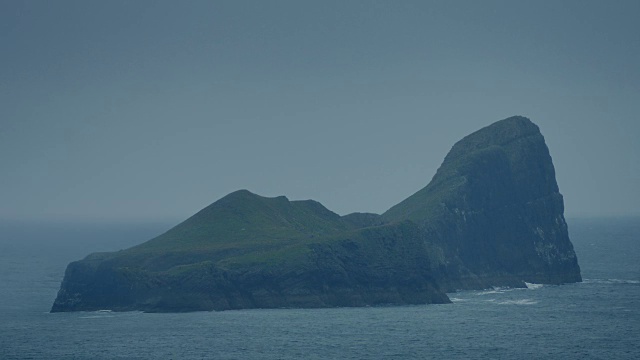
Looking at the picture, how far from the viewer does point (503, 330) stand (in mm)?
188875

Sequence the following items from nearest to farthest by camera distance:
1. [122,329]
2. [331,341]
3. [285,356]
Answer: [285,356] → [331,341] → [122,329]

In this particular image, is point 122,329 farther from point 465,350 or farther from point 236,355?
point 465,350

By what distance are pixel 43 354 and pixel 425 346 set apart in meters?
47.0

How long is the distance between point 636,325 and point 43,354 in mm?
81559

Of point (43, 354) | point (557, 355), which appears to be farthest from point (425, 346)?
point (43, 354)

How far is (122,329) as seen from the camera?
619 ft

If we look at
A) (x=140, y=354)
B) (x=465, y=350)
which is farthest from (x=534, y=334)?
(x=140, y=354)

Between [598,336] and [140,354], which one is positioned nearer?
[140,354]

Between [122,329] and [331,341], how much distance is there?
30667mm

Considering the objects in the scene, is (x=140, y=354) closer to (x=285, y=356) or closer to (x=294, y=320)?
(x=285, y=356)

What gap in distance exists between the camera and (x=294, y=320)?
655 feet

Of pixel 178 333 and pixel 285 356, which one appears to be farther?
pixel 178 333

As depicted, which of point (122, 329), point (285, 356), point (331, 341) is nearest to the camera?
point (285, 356)

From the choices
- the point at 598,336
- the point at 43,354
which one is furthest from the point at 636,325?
the point at 43,354
